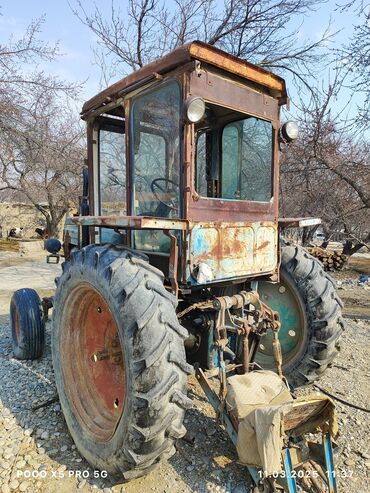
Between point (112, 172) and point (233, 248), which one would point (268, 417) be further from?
point (112, 172)

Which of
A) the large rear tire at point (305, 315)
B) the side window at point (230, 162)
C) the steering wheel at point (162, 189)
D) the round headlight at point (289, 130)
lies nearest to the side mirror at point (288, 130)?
the round headlight at point (289, 130)

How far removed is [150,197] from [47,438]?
1.89 meters

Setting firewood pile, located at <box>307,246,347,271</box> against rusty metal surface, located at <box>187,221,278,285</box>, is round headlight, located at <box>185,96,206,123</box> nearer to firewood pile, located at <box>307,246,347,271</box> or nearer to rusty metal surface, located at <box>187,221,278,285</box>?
rusty metal surface, located at <box>187,221,278,285</box>

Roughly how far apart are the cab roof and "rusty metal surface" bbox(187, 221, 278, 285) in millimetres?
1005

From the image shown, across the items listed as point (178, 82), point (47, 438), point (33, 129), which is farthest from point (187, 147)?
point (33, 129)

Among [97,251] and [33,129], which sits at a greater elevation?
[33,129]

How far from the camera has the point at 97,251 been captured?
96.7 inches

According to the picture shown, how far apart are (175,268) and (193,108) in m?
0.96

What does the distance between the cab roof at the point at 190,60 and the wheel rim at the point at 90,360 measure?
1456mm

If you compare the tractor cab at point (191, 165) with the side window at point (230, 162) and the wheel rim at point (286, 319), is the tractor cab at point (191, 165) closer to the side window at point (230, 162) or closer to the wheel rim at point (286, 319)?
the side window at point (230, 162)

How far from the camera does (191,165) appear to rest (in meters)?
2.38

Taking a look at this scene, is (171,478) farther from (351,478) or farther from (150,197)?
(150,197)

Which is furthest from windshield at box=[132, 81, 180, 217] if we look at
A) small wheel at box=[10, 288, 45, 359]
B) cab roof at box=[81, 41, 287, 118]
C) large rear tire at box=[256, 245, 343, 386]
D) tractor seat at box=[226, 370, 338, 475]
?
small wheel at box=[10, 288, 45, 359]

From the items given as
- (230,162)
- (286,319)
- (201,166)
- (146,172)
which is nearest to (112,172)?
(146,172)
